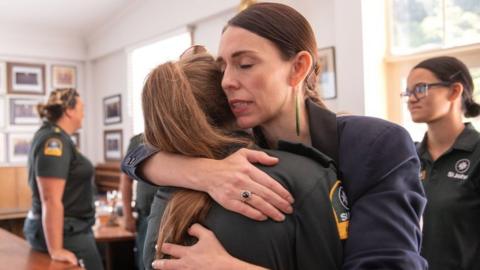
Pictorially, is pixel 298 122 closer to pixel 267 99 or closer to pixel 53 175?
pixel 267 99

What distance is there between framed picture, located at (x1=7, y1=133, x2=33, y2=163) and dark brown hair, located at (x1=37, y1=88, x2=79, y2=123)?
156 inches

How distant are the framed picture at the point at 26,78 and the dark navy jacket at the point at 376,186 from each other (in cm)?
598

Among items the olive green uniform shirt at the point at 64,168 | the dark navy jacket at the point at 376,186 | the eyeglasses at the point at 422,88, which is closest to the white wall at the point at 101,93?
the olive green uniform shirt at the point at 64,168

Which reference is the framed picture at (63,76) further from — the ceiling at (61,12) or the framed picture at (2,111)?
the framed picture at (2,111)

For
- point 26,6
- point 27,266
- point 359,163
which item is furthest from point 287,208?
point 26,6

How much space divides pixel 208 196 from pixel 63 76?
6.31 meters

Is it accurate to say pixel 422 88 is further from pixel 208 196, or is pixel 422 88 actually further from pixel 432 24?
pixel 208 196

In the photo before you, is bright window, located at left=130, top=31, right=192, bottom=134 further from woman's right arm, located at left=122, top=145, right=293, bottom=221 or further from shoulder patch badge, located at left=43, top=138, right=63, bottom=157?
woman's right arm, located at left=122, top=145, right=293, bottom=221

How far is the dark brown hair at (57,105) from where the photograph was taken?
2587mm

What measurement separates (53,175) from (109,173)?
3.84m

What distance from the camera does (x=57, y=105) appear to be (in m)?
2.60

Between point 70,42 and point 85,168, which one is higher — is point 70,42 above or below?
above

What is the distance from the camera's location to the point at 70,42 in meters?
6.66

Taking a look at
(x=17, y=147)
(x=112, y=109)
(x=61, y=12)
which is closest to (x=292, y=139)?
(x=61, y=12)
